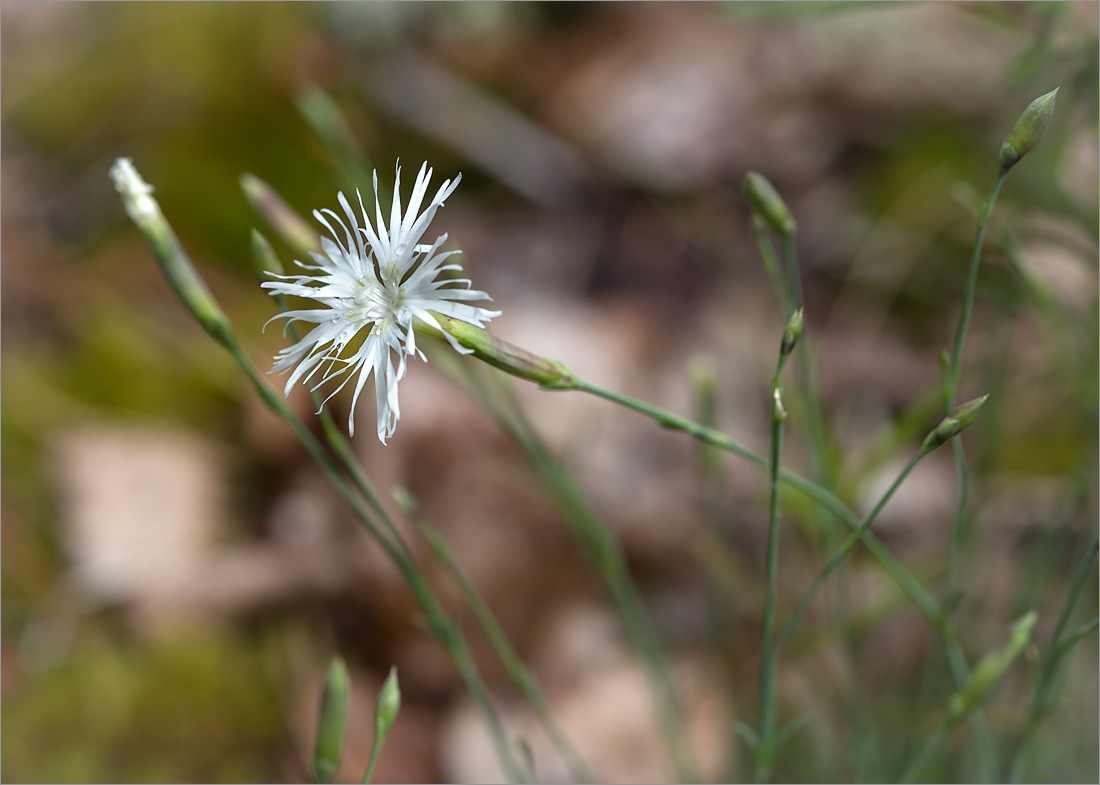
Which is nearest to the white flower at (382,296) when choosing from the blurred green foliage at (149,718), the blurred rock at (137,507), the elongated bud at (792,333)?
the elongated bud at (792,333)

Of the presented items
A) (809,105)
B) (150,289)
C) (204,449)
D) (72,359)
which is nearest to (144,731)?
(204,449)

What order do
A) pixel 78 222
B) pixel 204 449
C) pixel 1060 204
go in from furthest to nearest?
pixel 78 222 → pixel 204 449 → pixel 1060 204

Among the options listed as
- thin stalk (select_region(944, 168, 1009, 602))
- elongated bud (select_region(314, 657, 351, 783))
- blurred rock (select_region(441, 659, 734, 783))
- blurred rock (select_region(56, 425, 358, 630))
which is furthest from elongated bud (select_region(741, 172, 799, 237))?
blurred rock (select_region(56, 425, 358, 630))

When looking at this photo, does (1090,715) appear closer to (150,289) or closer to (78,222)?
(150,289)

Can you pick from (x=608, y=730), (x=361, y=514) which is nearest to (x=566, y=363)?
(x=608, y=730)

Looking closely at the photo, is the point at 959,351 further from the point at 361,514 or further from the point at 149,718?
the point at 149,718

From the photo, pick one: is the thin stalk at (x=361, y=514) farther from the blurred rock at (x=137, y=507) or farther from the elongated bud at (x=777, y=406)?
the blurred rock at (x=137, y=507)
